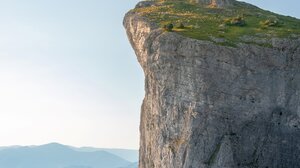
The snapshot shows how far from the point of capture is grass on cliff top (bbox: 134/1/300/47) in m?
53.5

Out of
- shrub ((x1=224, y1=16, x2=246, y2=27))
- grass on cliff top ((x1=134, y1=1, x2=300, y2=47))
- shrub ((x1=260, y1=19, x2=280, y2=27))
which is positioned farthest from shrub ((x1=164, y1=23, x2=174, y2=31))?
shrub ((x1=260, y1=19, x2=280, y2=27))

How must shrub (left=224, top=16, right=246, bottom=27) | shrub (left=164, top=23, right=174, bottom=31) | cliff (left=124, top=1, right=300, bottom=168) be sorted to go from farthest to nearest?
shrub (left=224, top=16, right=246, bottom=27), shrub (left=164, top=23, right=174, bottom=31), cliff (left=124, top=1, right=300, bottom=168)

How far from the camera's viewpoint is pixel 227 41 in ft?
170

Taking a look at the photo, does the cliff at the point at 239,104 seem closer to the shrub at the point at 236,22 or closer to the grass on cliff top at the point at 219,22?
the grass on cliff top at the point at 219,22

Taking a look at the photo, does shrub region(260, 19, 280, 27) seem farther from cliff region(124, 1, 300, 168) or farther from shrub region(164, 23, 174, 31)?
shrub region(164, 23, 174, 31)

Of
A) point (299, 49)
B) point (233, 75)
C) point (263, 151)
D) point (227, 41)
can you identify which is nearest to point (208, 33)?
point (227, 41)

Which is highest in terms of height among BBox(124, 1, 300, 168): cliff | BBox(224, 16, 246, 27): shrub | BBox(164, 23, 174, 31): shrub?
BBox(224, 16, 246, 27): shrub

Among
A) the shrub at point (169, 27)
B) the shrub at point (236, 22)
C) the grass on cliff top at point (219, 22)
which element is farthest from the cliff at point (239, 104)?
the shrub at point (236, 22)

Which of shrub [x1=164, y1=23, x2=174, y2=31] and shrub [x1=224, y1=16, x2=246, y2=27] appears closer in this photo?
shrub [x1=164, y1=23, x2=174, y2=31]

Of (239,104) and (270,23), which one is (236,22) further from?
(239,104)

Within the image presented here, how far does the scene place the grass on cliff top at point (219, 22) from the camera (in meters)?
53.5

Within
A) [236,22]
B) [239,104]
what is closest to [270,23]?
[236,22]

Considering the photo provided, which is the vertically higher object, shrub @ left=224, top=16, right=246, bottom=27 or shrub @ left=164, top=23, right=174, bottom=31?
shrub @ left=224, top=16, right=246, bottom=27

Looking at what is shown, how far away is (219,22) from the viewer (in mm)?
61062
